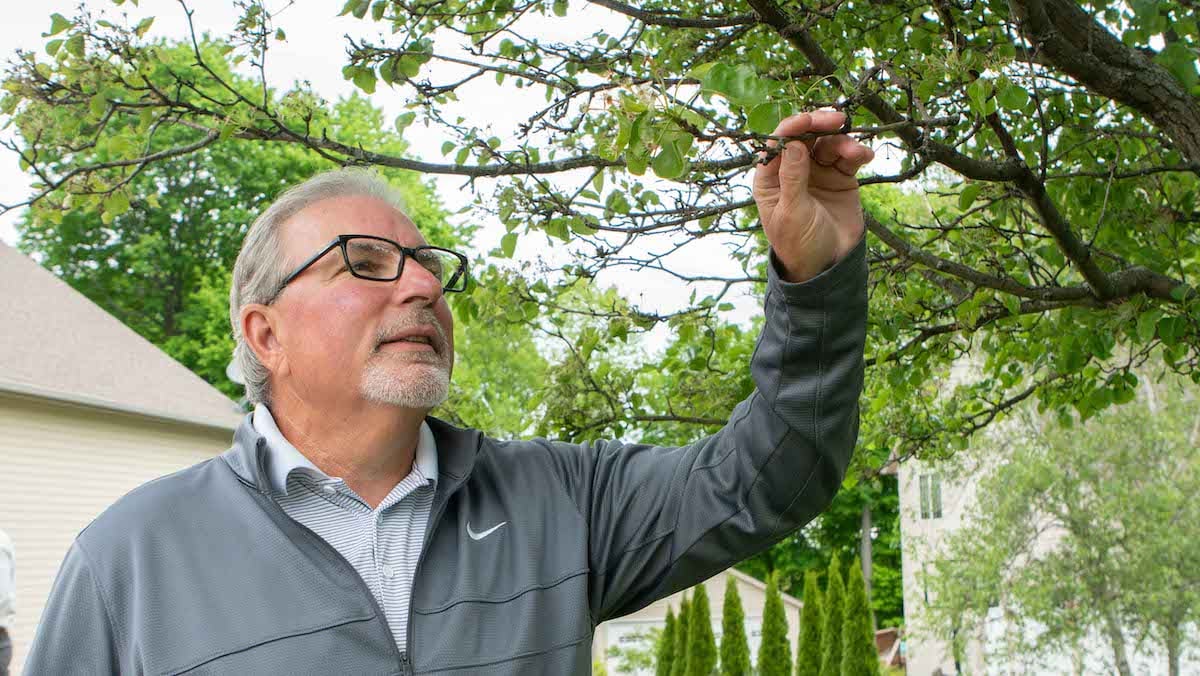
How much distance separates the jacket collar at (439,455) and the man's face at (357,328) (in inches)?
4.3

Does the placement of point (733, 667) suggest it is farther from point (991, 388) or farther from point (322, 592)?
point (322, 592)

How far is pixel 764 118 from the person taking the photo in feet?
4.89

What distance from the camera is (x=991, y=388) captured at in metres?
5.68

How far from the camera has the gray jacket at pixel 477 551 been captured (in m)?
1.68

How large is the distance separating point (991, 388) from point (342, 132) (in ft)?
64.7

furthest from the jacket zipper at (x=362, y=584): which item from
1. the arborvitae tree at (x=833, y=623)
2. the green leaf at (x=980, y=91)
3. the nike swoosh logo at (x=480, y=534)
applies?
the arborvitae tree at (x=833, y=623)

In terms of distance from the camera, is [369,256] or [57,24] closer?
[369,256]

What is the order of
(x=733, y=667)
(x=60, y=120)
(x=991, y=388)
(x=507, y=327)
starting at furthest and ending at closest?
(x=733, y=667) → (x=991, y=388) → (x=507, y=327) → (x=60, y=120)

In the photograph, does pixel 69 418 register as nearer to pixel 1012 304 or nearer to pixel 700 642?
pixel 700 642

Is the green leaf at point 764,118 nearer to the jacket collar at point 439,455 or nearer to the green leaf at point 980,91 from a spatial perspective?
the jacket collar at point 439,455

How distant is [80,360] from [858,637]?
413 inches

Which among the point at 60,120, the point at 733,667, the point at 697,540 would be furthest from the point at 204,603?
the point at 733,667

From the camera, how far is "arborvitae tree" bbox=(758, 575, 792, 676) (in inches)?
667

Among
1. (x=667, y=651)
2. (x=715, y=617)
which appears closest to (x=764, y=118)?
(x=667, y=651)
